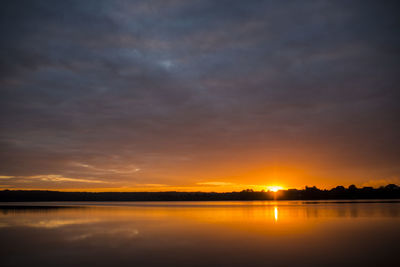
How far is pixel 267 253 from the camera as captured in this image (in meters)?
17.2

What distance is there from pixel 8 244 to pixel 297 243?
20.1m

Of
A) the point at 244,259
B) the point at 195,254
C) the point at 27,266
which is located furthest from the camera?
the point at 195,254

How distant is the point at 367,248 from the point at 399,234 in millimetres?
7234

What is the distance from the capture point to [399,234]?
23.3 meters

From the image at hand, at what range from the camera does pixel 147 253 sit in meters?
17.3

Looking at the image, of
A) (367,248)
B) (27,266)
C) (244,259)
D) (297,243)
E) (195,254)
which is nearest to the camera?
(27,266)

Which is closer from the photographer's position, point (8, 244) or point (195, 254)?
point (195, 254)

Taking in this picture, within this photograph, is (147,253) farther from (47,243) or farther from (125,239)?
(47,243)

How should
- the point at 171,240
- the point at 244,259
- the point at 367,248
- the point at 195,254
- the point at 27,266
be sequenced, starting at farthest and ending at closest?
the point at 171,240 < the point at 367,248 < the point at 195,254 < the point at 244,259 < the point at 27,266

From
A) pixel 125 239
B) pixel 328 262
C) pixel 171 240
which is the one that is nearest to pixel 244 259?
pixel 328 262

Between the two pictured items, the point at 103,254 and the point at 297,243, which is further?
the point at 297,243

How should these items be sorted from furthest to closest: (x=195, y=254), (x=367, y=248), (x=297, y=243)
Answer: (x=297, y=243) < (x=367, y=248) < (x=195, y=254)

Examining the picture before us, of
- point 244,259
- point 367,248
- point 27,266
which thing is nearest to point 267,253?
point 244,259

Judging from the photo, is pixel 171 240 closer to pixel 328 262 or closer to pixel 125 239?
pixel 125 239
